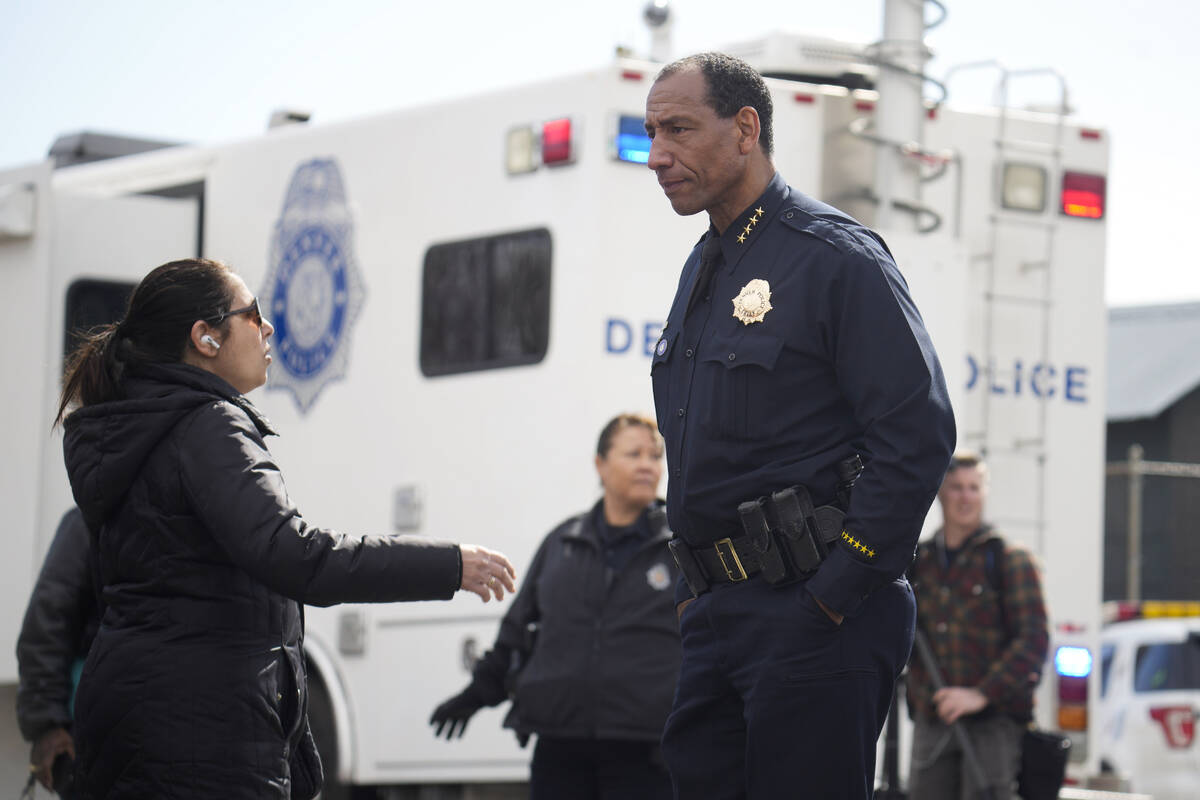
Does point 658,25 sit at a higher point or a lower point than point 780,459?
higher

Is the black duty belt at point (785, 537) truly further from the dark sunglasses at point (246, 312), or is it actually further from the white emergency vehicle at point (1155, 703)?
the white emergency vehicle at point (1155, 703)

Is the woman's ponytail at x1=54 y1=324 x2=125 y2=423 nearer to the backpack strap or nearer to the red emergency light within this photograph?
the red emergency light

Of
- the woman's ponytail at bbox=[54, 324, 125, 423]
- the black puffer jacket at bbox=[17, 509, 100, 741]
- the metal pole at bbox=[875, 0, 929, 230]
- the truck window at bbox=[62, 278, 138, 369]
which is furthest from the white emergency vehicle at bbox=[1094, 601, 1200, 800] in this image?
the woman's ponytail at bbox=[54, 324, 125, 423]

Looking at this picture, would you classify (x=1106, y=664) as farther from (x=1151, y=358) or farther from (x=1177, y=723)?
(x=1151, y=358)

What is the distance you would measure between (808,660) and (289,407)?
4953 mm

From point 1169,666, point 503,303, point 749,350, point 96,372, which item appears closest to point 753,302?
point 749,350

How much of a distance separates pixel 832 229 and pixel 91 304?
5.20 metres

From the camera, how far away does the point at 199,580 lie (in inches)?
140

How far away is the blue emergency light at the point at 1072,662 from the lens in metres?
7.47

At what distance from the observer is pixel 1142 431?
2967 centimetres

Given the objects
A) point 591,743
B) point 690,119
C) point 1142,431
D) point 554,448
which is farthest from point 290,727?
point 1142,431

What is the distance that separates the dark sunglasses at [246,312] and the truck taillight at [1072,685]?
454cm

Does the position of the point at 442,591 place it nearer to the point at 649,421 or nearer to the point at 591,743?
the point at 591,743

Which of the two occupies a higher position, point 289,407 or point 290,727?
point 289,407
